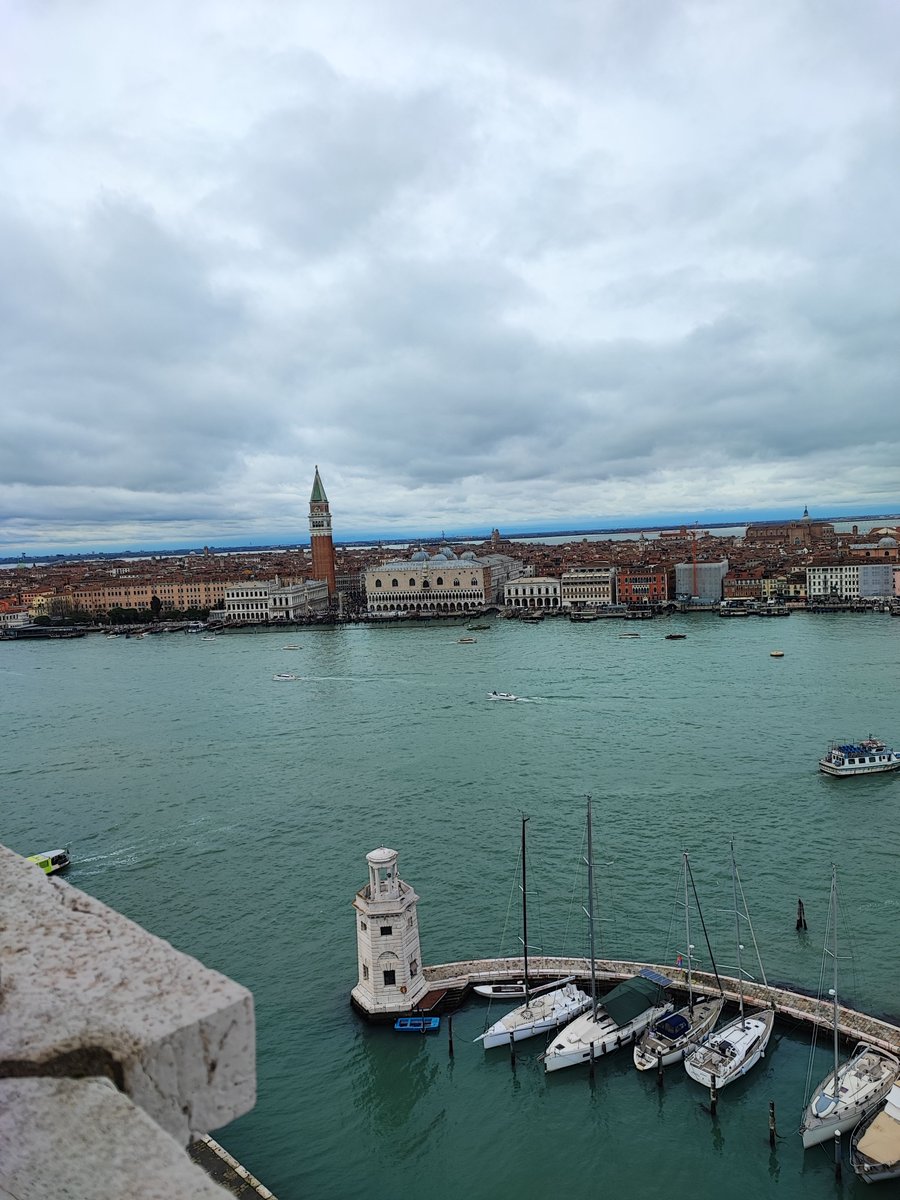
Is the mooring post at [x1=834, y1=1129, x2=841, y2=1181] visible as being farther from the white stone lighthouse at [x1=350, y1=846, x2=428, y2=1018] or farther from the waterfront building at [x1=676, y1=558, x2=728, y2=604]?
the waterfront building at [x1=676, y1=558, x2=728, y2=604]

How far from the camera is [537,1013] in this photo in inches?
220

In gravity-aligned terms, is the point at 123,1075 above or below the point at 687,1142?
above

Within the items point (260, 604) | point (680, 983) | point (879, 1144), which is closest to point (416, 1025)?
point (680, 983)

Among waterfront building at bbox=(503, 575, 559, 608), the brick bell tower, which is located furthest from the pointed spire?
waterfront building at bbox=(503, 575, 559, 608)

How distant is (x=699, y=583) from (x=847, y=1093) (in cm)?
3273

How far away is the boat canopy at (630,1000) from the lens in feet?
17.8

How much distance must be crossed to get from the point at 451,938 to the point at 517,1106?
5.86 ft

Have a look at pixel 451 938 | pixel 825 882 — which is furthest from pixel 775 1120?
pixel 825 882

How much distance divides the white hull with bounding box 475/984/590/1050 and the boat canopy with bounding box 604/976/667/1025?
0.23 meters

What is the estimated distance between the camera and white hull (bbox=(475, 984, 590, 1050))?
5.45 m

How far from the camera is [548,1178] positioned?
4.43 metres

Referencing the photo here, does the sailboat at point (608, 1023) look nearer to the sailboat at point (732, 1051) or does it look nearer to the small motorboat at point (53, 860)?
the sailboat at point (732, 1051)

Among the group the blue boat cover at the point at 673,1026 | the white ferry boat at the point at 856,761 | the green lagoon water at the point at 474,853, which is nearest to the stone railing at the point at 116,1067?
the green lagoon water at the point at 474,853

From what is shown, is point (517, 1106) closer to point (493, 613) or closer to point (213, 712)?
point (213, 712)
